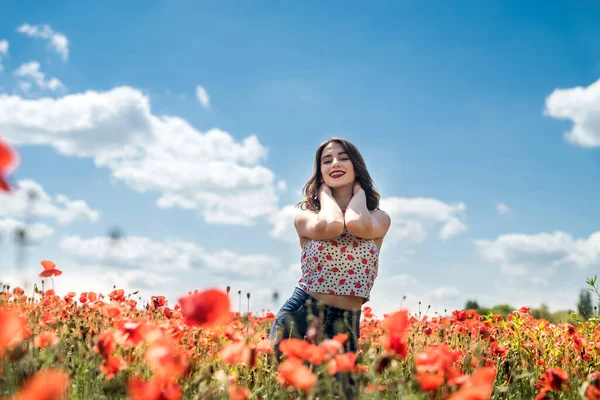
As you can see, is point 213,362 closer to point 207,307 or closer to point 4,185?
point 207,307

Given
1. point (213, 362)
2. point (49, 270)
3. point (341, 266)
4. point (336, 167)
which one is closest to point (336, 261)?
point (341, 266)

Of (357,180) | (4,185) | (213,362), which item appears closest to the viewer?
(4,185)

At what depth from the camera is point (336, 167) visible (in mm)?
4629

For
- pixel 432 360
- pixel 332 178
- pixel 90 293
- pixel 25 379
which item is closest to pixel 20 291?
pixel 90 293

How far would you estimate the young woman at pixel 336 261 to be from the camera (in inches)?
161

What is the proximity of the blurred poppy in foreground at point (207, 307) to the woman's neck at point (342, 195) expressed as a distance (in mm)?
2889

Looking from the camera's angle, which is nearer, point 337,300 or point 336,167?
point 337,300

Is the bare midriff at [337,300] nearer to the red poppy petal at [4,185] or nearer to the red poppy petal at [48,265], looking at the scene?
the red poppy petal at [48,265]

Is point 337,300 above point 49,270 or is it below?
below

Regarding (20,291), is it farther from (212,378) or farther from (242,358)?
(242,358)

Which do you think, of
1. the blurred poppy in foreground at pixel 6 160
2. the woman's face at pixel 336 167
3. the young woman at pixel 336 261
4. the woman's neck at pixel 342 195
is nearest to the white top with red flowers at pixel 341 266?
the young woman at pixel 336 261

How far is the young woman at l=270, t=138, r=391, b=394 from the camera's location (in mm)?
4094

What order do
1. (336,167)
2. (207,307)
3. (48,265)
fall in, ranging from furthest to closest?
(336,167) < (48,265) < (207,307)

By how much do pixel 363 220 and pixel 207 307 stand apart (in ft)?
7.98
